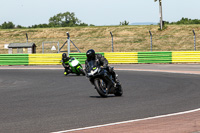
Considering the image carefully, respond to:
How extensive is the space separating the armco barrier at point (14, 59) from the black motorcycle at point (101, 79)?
22110mm

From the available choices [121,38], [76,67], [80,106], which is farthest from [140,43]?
[80,106]

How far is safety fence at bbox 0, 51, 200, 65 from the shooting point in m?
31.0

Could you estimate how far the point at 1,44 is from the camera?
198 feet

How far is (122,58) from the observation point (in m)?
32.5

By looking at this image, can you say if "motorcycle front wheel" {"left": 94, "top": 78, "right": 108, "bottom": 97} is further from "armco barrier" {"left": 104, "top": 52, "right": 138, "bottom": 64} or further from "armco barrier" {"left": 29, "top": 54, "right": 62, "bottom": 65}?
"armco barrier" {"left": 29, "top": 54, "right": 62, "bottom": 65}

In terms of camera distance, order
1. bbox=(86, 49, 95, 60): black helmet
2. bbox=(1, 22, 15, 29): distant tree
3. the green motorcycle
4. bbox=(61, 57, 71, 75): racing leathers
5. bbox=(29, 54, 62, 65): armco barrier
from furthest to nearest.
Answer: bbox=(1, 22, 15, 29): distant tree < bbox=(29, 54, 62, 65): armco barrier < bbox=(61, 57, 71, 75): racing leathers < the green motorcycle < bbox=(86, 49, 95, 60): black helmet

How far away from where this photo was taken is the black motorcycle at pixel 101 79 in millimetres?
11875

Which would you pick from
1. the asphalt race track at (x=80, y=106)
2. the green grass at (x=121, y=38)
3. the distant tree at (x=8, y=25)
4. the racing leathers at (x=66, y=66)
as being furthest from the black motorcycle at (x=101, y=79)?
the distant tree at (x=8, y=25)

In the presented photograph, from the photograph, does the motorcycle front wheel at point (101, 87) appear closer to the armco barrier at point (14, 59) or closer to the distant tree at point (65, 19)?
the armco barrier at point (14, 59)

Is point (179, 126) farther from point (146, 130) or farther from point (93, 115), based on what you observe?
point (93, 115)

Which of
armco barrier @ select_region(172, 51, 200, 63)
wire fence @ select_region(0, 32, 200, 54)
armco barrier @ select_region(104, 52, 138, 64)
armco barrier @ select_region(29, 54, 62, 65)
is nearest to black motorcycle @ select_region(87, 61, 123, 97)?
armco barrier @ select_region(172, 51, 200, 63)

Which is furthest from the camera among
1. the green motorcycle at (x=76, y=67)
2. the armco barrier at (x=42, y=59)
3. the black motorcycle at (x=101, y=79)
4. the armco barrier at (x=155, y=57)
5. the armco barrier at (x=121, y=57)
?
the armco barrier at (x=42, y=59)

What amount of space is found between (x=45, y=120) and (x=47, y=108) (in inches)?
71.1

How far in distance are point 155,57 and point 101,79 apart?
1990cm
